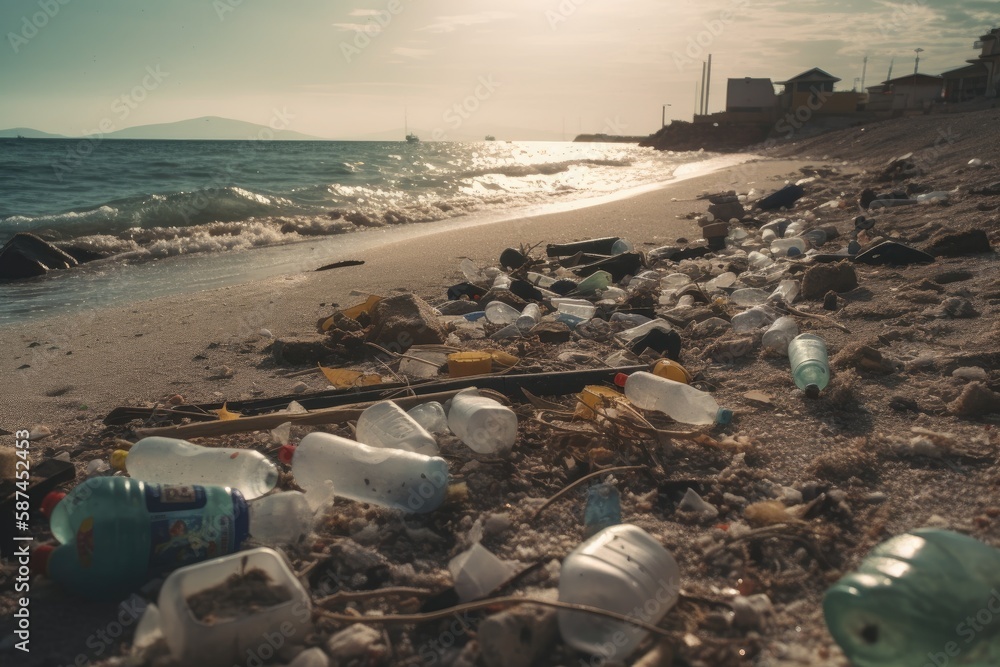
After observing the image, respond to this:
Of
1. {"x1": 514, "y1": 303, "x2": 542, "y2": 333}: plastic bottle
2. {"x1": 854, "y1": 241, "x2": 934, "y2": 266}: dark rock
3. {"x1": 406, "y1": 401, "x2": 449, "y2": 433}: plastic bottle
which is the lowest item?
{"x1": 514, "y1": 303, "x2": 542, "y2": 333}: plastic bottle

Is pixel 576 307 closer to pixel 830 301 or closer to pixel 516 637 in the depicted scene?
pixel 830 301

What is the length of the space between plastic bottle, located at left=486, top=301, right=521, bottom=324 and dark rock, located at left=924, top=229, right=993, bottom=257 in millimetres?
2748

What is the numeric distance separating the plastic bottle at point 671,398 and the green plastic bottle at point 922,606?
115cm

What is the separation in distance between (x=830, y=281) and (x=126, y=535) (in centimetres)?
368

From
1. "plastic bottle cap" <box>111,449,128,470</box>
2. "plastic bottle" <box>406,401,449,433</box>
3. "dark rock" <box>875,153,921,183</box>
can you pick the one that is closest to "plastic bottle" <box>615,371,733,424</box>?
"plastic bottle" <box>406,401,449,433</box>

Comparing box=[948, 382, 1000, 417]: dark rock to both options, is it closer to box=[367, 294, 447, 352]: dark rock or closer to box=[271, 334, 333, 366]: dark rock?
box=[367, 294, 447, 352]: dark rock

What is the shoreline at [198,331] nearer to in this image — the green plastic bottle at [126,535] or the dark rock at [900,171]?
the green plastic bottle at [126,535]

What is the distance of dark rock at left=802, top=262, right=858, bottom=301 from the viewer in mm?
3914

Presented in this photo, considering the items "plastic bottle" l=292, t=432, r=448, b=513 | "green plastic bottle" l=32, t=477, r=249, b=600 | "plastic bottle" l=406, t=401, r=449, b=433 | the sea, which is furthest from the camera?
the sea

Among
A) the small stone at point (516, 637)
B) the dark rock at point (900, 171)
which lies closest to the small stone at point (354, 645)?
the small stone at point (516, 637)

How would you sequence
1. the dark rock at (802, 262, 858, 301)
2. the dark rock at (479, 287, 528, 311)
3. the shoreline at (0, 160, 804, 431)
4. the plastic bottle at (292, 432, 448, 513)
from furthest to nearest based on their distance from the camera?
the dark rock at (479, 287, 528, 311)
the dark rock at (802, 262, 858, 301)
the shoreline at (0, 160, 804, 431)
the plastic bottle at (292, 432, 448, 513)

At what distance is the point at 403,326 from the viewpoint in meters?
3.42

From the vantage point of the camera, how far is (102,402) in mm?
2920

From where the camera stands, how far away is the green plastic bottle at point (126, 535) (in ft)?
4.96
